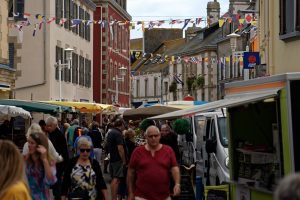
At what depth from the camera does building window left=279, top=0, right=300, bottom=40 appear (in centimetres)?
1920

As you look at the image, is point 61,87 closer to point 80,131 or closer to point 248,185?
point 80,131

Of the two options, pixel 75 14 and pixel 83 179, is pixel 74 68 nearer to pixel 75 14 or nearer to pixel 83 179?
pixel 75 14

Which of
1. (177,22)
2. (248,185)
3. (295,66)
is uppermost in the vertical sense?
(177,22)

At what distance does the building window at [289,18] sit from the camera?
19203 mm

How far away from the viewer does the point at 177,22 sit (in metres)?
36.3

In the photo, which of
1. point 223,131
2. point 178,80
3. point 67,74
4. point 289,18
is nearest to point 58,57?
point 67,74

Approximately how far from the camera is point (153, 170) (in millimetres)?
10484

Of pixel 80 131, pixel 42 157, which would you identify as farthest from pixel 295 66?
pixel 42 157

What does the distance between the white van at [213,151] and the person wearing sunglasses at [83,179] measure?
591 cm

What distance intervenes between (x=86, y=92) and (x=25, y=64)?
1316cm

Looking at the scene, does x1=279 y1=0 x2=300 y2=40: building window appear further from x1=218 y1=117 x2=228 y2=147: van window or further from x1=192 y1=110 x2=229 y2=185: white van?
x1=218 y1=117 x2=228 y2=147: van window

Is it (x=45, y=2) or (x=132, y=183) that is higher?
(x=45, y=2)

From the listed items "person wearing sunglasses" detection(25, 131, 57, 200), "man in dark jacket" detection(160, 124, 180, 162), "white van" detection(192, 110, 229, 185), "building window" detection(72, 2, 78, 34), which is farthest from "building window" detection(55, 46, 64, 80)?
"person wearing sunglasses" detection(25, 131, 57, 200)

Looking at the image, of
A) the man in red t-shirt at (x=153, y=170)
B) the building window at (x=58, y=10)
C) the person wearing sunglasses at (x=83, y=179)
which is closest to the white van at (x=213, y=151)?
the man in red t-shirt at (x=153, y=170)
